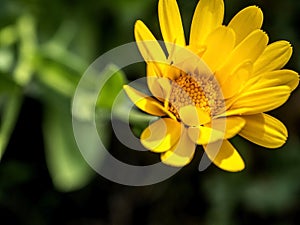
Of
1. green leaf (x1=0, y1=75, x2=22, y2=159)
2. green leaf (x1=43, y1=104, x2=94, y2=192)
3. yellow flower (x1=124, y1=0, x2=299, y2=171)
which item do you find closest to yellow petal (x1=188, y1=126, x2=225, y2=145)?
yellow flower (x1=124, y1=0, x2=299, y2=171)

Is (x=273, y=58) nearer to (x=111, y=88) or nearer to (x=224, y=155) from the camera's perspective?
(x=224, y=155)

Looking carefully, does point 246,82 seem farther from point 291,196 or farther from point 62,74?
point 291,196

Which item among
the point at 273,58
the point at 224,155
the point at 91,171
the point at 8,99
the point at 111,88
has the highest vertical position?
the point at 273,58

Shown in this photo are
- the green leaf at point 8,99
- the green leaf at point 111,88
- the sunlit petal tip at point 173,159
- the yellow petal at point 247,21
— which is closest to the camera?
the sunlit petal tip at point 173,159

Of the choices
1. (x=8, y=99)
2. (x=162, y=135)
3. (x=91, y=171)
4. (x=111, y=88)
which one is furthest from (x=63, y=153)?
(x=162, y=135)

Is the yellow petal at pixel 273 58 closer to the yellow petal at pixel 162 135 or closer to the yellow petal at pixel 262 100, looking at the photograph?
the yellow petal at pixel 262 100

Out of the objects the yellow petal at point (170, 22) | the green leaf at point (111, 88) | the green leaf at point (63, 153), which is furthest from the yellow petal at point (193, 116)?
the green leaf at point (63, 153)

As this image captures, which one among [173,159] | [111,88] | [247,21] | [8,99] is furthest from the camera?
[8,99]
